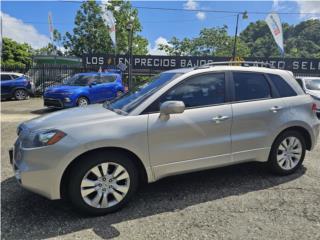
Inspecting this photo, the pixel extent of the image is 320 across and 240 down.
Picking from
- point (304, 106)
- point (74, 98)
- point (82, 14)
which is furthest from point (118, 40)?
point (304, 106)

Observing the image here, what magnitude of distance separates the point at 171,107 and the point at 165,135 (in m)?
0.35

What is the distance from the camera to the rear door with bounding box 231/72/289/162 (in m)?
4.42

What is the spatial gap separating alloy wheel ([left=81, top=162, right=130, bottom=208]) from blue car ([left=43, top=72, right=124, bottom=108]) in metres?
9.61

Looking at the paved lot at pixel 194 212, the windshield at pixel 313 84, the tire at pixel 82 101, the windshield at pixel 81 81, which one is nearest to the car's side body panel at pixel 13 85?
the windshield at pixel 81 81

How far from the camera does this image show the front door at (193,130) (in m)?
3.94

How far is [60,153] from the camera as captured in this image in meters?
3.48

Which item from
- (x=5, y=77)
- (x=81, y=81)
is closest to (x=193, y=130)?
(x=81, y=81)

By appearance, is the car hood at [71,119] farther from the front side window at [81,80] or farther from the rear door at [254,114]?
the front side window at [81,80]

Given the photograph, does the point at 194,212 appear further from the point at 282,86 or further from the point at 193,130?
the point at 282,86

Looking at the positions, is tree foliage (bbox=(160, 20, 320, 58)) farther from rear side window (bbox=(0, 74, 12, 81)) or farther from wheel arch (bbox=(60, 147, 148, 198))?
wheel arch (bbox=(60, 147, 148, 198))

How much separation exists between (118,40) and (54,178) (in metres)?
36.0

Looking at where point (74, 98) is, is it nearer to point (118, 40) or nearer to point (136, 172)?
point (136, 172)

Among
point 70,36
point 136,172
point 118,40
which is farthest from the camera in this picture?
point 70,36

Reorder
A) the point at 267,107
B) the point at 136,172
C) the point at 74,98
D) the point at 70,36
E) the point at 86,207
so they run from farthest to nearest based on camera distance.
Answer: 1. the point at 70,36
2. the point at 74,98
3. the point at 267,107
4. the point at 136,172
5. the point at 86,207
